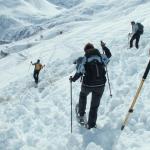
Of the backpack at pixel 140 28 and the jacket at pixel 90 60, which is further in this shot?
the backpack at pixel 140 28

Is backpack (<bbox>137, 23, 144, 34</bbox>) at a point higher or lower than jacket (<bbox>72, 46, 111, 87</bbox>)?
higher

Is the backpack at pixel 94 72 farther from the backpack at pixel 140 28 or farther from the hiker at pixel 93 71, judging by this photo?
the backpack at pixel 140 28

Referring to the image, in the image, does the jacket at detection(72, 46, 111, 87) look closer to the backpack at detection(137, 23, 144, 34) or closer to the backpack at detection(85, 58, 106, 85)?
the backpack at detection(85, 58, 106, 85)

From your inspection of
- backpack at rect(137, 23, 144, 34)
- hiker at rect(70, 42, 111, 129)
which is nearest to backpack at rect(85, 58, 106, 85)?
hiker at rect(70, 42, 111, 129)

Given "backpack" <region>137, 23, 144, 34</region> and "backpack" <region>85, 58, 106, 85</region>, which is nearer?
"backpack" <region>85, 58, 106, 85</region>

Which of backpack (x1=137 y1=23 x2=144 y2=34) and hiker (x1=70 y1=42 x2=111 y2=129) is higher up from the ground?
backpack (x1=137 y1=23 x2=144 y2=34)

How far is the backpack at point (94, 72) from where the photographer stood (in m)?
11.8

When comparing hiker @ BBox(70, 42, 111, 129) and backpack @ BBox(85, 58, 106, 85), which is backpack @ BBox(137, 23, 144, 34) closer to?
hiker @ BBox(70, 42, 111, 129)

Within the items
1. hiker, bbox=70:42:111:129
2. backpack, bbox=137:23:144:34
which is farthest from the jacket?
backpack, bbox=137:23:144:34

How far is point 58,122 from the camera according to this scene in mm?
14195

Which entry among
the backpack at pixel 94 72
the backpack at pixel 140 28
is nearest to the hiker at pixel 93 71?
the backpack at pixel 94 72

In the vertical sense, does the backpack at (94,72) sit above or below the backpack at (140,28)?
below

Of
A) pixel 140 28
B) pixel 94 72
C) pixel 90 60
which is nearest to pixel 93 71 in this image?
pixel 94 72

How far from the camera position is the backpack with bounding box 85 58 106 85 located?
11.8 metres
